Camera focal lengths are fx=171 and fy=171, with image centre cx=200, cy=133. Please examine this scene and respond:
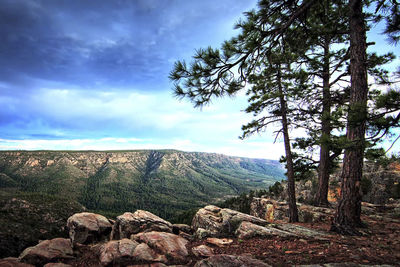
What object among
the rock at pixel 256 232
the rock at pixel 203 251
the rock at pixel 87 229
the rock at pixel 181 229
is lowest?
the rock at pixel 87 229

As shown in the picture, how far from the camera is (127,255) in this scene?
5969mm

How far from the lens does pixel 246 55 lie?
5.34 meters

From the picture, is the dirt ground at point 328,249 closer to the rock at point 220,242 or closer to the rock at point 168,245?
the rock at point 220,242

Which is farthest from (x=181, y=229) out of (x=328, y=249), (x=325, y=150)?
(x=325, y=150)

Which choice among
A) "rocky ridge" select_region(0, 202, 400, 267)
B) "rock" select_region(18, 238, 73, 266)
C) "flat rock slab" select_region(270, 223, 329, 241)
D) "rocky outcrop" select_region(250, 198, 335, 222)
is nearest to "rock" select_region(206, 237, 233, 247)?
"rocky ridge" select_region(0, 202, 400, 267)

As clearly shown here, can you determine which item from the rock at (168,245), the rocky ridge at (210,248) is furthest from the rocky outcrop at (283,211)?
the rock at (168,245)

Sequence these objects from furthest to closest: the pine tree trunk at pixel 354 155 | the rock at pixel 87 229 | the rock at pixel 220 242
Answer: the rock at pixel 87 229, the rock at pixel 220 242, the pine tree trunk at pixel 354 155

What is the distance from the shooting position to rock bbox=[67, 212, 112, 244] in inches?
424

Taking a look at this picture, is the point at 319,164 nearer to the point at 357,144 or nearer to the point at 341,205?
the point at 341,205

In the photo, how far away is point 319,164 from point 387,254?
7901mm

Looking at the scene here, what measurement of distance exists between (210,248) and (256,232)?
2417mm

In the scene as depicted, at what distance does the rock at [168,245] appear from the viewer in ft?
19.1

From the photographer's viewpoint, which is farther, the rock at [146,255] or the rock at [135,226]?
the rock at [135,226]

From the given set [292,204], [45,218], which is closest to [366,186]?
[292,204]
